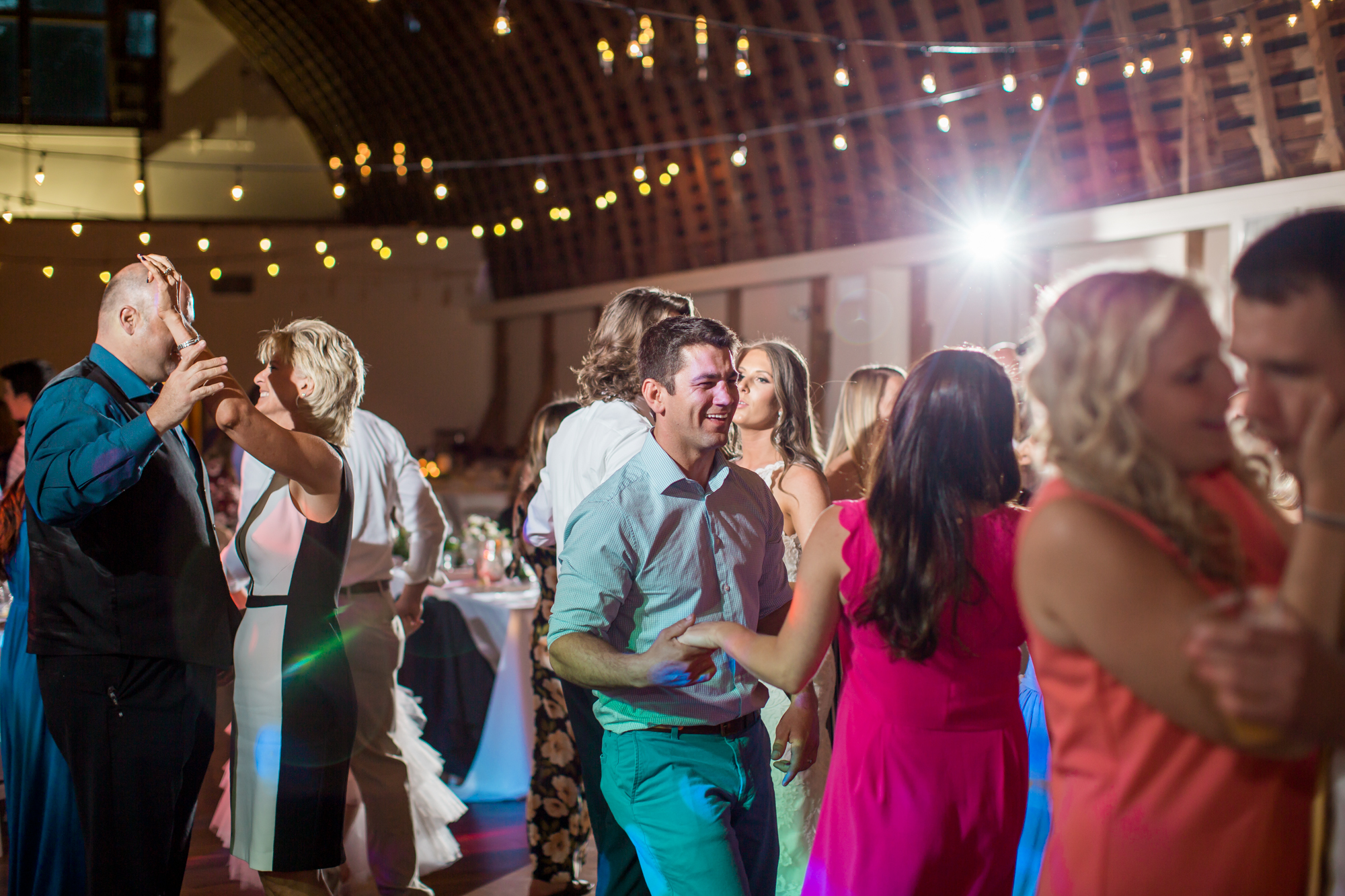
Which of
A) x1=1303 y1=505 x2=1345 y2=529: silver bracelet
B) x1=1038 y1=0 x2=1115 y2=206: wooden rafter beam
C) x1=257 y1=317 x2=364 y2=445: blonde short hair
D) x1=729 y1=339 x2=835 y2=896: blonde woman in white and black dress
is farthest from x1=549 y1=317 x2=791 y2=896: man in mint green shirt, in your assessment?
x1=1038 y1=0 x2=1115 y2=206: wooden rafter beam

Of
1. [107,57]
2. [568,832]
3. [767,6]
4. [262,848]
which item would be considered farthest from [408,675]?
[107,57]

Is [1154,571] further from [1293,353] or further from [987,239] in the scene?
[987,239]

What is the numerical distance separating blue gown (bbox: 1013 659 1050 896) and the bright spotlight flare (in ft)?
20.8

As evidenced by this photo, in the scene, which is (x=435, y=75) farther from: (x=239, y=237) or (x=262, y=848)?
(x=262, y=848)

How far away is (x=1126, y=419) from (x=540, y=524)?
2635 mm

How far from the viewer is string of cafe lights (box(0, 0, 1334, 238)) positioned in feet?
21.9

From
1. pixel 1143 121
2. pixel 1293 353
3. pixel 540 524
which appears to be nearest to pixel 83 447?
pixel 540 524

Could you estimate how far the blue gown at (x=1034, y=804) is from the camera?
8.50 feet

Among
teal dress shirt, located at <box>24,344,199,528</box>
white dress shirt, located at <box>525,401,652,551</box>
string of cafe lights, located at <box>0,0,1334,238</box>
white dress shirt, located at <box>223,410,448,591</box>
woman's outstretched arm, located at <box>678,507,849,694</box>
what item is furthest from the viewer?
string of cafe lights, located at <box>0,0,1334,238</box>

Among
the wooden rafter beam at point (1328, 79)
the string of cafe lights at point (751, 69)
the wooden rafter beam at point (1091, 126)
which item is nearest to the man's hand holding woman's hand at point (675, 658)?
the string of cafe lights at point (751, 69)

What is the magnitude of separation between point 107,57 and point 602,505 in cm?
1593

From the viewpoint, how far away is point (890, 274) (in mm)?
9734

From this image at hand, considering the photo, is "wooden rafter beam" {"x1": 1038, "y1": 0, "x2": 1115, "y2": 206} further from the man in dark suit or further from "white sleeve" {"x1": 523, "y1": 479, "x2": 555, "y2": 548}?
the man in dark suit

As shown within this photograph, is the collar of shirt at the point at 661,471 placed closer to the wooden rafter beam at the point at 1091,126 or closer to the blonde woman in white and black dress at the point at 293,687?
the blonde woman in white and black dress at the point at 293,687
